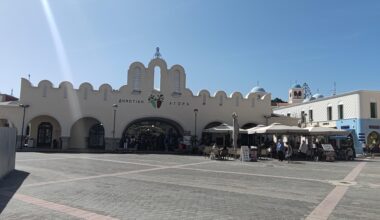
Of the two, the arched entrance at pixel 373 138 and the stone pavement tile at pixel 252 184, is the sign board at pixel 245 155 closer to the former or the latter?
the stone pavement tile at pixel 252 184

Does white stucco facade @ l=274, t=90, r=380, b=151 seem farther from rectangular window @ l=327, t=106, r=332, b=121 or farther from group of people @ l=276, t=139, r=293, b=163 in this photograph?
group of people @ l=276, t=139, r=293, b=163

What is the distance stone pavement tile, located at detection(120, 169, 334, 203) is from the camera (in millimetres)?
10867

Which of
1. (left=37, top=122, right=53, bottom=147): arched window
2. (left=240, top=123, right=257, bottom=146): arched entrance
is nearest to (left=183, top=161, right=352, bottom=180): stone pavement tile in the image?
(left=240, top=123, right=257, bottom=146): arched entrance

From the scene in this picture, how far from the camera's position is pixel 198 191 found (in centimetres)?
1114

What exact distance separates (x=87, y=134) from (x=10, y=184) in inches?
1007

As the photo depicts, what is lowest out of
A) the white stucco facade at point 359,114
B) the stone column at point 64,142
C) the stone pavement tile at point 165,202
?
the stone pavement tile at point 165,202

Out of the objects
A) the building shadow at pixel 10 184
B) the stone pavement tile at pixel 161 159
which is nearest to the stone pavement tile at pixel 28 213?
the building shadow at pixel 10 184

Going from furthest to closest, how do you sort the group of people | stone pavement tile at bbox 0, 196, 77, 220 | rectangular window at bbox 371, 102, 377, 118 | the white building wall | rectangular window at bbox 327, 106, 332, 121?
1. rectangular window at bbox 327, 106, 332, 121
2. the white building wall
3. rectangular window at bbox 371, 102, 377, 118
4. the group of people
5. stone pavement tile at bbox 0, 196, 77, 220

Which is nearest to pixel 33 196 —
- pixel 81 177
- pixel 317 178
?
pixel 81 177

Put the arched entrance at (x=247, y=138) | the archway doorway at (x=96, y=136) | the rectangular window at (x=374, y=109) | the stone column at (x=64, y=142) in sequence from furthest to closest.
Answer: the rectangular window at (x=374, y=109), the arched entrance at (x=247, y=138), the archway doorway at (x=96, y=136), the stone column at (x=64, y=142)

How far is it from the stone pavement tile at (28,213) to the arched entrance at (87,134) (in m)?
27.9

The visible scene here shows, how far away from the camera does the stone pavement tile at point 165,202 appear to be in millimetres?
8086

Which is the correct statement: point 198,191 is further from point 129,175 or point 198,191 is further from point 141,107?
point 141,107

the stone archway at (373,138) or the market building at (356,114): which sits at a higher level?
the market building at (356,114)
